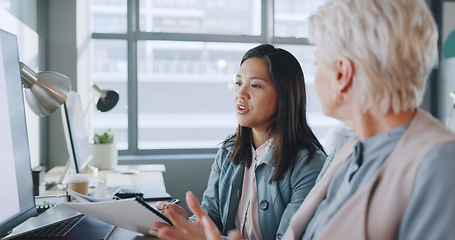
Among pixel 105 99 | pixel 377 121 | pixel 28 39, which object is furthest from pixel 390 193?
pixel 28 39

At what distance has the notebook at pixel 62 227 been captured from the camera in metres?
1.04

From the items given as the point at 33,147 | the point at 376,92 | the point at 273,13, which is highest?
the point at 273,13

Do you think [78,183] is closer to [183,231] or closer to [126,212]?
[126,212]

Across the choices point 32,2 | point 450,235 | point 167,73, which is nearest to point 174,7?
point 167,73

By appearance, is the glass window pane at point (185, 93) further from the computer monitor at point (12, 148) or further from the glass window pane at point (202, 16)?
the computer monitor at point (12, 148)

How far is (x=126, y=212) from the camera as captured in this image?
3.51 feet

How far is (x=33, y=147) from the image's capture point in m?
2.91

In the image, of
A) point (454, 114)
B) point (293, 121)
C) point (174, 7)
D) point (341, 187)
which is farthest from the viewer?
point (174, 7)

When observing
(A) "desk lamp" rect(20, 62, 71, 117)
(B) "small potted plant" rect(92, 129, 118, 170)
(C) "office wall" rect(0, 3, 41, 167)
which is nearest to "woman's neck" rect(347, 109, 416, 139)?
(A) "desk lamp" rect(20, 62, 71, 117)

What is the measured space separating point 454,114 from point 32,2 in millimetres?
3854

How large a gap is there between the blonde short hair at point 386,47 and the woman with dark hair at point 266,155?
741 millimetres

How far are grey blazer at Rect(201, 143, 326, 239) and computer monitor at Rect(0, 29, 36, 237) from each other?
2.51 feet

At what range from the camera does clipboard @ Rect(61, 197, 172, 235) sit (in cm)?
101

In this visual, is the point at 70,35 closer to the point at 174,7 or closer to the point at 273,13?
the point at 174,7
